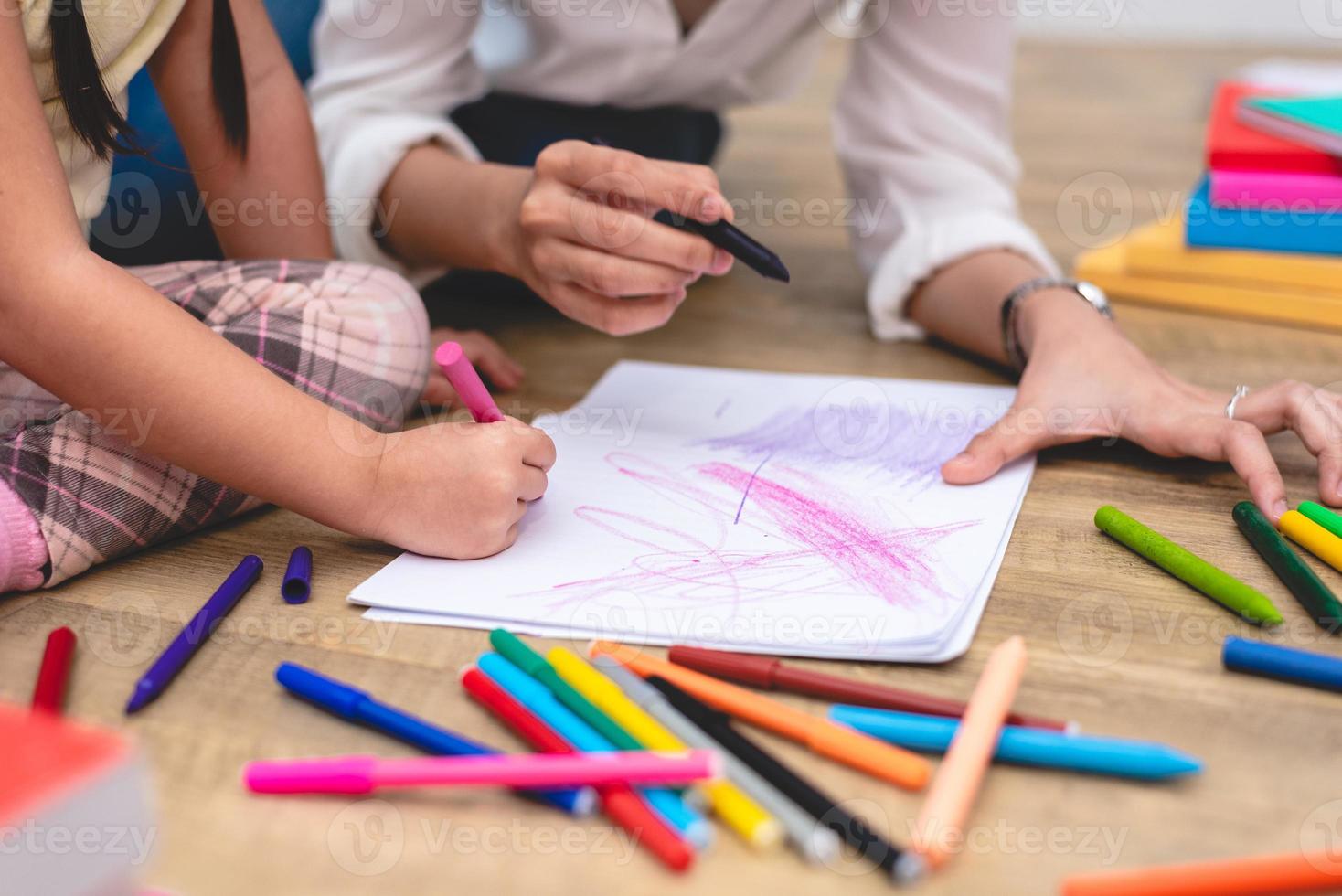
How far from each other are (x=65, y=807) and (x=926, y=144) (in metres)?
0.81

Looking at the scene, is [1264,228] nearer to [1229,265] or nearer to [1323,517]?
[1229,265]

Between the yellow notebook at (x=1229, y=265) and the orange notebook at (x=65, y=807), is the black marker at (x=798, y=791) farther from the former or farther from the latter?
the yellow notebook at (x=1229, y=265)

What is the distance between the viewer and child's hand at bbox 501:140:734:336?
1.98ft

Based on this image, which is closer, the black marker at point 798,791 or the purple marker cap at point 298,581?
the black marker at point 798,791

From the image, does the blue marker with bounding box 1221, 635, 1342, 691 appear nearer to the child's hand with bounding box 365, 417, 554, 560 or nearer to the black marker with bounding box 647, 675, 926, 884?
the black marker with bounding box 647, 675, 926, 884

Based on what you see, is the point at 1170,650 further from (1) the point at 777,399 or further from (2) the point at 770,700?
(1) the point at 777,399

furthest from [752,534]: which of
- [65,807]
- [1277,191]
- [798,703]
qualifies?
[1277,191]

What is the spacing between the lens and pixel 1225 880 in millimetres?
354

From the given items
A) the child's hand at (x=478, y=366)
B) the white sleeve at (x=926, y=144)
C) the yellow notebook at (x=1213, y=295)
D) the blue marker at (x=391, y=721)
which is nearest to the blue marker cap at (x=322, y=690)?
the blue marker at (x=391, y=721)

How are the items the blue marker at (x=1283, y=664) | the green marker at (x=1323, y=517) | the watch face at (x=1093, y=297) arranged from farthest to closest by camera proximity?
the watch face at (x=1093, y=297), the green marker at (x=1323, y=517), the blue marker at (x=1283, y=664)

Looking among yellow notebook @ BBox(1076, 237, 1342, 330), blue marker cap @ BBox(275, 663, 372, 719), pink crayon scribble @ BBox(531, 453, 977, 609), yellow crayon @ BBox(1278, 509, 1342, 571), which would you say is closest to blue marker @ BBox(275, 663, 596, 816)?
blue marker cap @ BBox(275, 663, 372, 719)

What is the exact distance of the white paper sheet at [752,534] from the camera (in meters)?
0.50

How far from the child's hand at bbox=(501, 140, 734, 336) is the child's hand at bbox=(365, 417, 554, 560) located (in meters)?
0.13

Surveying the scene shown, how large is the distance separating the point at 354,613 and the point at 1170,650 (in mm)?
360
